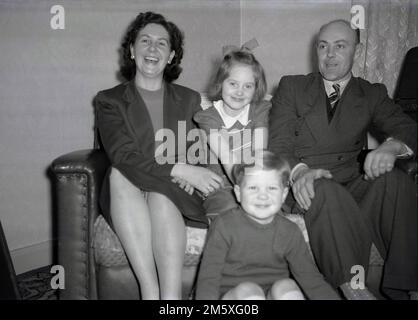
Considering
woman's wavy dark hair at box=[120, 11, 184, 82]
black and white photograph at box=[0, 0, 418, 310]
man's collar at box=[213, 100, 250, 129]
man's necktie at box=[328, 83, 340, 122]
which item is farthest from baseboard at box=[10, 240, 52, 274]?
man's necktie at box=[328, 83, 340, 122]

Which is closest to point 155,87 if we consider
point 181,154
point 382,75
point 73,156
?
point 181,154

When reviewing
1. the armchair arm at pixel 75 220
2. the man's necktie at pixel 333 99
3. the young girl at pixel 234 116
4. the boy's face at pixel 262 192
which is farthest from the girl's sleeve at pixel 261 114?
the armchair arm at pixel 75 220

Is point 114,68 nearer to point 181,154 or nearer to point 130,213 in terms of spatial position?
point 181,154

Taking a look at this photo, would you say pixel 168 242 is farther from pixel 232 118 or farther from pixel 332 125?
pixel 332 125

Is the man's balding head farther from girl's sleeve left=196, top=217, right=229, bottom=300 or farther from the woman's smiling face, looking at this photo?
girl's sleeve left=196, top=217, right=229, bottom=300

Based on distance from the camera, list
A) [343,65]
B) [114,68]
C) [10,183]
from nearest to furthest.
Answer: [343,65] < [10,183] < [114,68]

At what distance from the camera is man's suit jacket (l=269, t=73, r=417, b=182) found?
167 cm

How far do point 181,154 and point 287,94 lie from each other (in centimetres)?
51

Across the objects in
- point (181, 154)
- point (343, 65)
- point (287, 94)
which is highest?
point (343, 65)

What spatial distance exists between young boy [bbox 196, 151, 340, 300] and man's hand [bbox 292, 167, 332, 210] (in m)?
0.18

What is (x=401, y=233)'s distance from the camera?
1.34 m

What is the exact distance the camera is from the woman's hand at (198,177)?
4.93 feet
